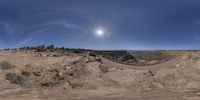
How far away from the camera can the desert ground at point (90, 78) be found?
3139 centimetres

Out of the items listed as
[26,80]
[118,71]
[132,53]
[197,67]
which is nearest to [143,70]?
[118,71]

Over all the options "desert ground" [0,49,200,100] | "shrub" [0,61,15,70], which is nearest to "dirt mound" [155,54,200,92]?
"desert ground" [0,49,200,100]

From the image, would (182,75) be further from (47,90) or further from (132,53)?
(132,53)

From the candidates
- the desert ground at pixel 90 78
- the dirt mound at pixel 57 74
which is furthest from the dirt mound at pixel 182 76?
the dirt mound at pixel 57 74

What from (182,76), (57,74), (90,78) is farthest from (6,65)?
(182,76)

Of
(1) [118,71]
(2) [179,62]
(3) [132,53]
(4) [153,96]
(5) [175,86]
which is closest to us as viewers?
(4) [153,96]

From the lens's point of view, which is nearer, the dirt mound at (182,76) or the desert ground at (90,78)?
the desert ground at (90,78)

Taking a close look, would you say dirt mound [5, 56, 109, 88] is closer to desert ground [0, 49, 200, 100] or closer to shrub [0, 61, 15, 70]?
desert ground [0, 49, 200, 100]

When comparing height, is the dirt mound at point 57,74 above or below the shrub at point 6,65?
below

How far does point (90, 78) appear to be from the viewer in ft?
118

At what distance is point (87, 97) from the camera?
30.6 metres

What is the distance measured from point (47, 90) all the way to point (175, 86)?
36.5 feet

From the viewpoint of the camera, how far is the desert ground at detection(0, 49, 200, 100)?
31.4m

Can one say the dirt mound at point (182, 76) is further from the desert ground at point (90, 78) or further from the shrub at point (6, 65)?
the shrub at point (6, 65)
